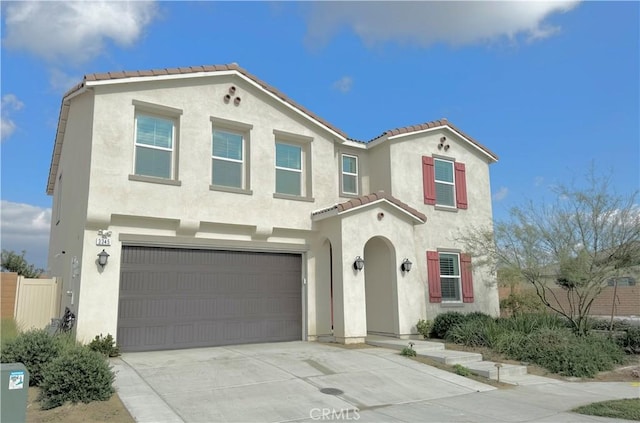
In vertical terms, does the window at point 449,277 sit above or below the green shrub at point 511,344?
above

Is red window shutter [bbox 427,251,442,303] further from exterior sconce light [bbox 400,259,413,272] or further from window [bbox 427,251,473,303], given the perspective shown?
exterior sconce light [bbox 400,259,413,272]

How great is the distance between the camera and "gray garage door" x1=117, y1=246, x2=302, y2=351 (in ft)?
38.2

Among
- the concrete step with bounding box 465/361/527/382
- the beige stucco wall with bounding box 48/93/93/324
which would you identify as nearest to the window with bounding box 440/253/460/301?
the concrete step with bounding box 465/361/527/382

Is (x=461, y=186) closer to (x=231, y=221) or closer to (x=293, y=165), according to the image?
(x=293, y=165)

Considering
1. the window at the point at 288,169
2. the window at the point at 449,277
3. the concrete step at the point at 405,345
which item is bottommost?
the concrete step at the point at 405,345

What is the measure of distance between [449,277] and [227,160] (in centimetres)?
870

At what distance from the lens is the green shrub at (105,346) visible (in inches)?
411

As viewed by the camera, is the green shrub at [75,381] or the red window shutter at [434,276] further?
the red window shutter at [434,276]

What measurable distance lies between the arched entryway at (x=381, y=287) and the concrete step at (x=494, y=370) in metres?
3.29

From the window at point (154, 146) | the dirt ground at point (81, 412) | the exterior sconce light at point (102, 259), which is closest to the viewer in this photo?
the dirt ground at point (81, 412)

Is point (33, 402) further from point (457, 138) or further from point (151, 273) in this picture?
point (457, 138)

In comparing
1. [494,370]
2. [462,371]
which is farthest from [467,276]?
[462,371]

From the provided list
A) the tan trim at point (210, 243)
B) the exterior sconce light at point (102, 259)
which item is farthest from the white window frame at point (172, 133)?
the exterior sconce light at point (102, 259)

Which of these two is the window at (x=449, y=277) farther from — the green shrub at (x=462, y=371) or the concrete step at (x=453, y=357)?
the green shrub at (x=462, y=371)
